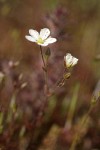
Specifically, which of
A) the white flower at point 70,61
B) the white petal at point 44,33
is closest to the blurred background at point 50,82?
the white flower at point 70,61

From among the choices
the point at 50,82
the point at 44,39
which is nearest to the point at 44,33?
the point at 44,39

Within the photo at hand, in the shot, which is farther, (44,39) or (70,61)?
(44,39)

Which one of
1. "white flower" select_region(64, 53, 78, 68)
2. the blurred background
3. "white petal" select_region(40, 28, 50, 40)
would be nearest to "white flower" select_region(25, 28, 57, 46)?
"white petal" select_region(40, 28, 50, 40)

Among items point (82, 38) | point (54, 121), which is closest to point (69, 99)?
point (54, 121)

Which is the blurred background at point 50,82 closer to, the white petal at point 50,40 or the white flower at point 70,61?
the white flower at point 70,61

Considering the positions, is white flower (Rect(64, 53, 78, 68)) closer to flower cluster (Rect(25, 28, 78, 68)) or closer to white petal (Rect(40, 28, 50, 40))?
flower cluster (Rect(25, 28, 78, 68))

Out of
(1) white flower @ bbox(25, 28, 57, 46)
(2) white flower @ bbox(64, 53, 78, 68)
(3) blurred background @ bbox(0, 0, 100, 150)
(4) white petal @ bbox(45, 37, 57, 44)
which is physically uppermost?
(3) blurred background @ bbox(0, 0, 100, 150)

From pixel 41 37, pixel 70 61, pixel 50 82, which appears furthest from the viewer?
pixel 50 82

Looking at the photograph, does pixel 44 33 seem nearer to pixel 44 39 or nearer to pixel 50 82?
pixel 44 39
